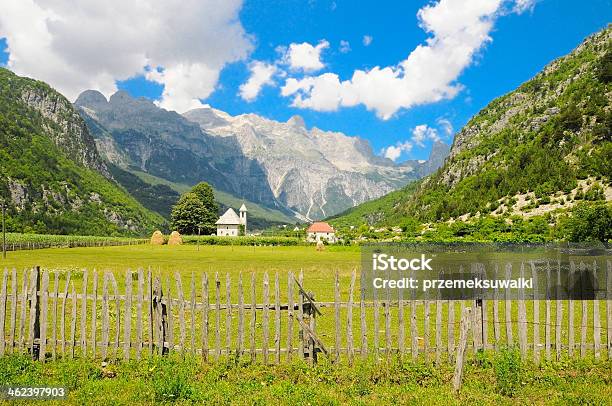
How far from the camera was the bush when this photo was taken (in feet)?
28.1

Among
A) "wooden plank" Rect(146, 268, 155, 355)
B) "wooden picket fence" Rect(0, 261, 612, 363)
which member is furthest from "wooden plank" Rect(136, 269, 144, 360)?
"wooden plank" Rect(146, 268, 155, 355)

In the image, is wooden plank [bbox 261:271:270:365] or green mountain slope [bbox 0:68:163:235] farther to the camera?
green mountain slope [bbox 0:68:163:235]

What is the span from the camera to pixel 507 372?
895cm

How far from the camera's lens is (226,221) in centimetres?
15750

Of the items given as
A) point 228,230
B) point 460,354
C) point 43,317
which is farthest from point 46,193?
point 460,354

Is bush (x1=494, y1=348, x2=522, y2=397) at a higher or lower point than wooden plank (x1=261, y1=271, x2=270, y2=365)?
lower

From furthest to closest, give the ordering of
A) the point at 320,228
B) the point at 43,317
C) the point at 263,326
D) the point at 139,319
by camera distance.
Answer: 1. the point at 320,228
2. the point at 43,317
3. the point at 139,319
4. the point at 263,326

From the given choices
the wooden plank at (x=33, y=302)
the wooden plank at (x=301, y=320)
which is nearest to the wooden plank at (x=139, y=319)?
the wooden plank at (x=33, y=302)

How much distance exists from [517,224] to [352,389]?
81.0 m

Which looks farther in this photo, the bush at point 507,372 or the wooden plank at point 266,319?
the wooden plank at point 266,319

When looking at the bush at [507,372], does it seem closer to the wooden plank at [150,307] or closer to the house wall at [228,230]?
the wooden plank at [150,307]

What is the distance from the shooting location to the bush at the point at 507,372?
28.1 ft

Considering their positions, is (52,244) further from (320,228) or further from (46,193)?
(320,228)

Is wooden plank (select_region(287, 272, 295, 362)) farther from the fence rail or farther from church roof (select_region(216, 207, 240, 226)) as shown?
church roof (select_region(216, 207, 240, 226))
